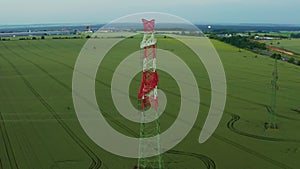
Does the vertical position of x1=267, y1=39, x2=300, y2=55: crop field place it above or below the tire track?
above

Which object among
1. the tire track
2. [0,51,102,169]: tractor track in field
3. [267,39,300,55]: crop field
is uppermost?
[267,39,300,55]: crop field

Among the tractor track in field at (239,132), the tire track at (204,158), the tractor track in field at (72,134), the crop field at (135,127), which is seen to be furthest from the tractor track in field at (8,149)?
the tractor track in field at (239,132)

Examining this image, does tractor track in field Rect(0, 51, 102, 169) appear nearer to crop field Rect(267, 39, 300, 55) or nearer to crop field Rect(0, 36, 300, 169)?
crop field Rect(0, 36, 300, 169)

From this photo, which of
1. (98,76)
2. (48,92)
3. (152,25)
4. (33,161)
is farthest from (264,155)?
(98,76)

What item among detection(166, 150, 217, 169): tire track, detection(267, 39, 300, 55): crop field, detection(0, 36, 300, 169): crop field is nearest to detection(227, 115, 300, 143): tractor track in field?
detection(0, 36, 300, 169): crop field

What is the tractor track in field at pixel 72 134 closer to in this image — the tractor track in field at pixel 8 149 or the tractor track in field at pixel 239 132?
the tractor track in field at pixel 8 149

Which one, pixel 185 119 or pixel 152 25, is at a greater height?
pixel 152 25

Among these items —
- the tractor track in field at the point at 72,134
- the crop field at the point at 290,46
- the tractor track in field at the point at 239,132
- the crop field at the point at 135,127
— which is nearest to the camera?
the tractor track in field at the point at 72,134

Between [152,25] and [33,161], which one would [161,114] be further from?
[152,25]

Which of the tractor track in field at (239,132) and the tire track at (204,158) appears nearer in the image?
the tire track at (204,158)
